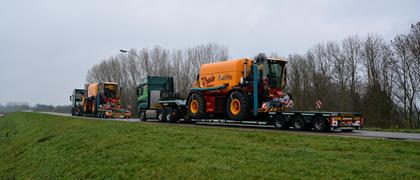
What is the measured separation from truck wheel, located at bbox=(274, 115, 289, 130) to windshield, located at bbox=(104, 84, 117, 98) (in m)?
24.7

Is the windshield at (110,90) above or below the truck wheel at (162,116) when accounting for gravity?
above

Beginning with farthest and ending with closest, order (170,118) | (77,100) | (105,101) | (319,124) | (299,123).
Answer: (77,100) < (105,101) < (170,118) < (299,123) < (319,124)

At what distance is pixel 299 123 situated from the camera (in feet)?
51.2

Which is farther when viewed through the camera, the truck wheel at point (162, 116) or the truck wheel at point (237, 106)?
the truck wheel at point (162, 116)

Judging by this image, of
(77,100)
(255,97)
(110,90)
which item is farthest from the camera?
(77,100)

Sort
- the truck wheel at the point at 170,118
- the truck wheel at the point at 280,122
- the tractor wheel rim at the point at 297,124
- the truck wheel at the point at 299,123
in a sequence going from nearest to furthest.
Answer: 1. the truck wheel at the point at 299,123
2. the tractor wheel rim at the point at 297,124
3. the truck wheel at the point at 280,122
4. the truck wheel at the point at 170,118

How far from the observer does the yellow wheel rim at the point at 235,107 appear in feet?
59.4

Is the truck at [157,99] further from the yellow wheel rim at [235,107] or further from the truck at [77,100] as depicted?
the truck at [77,100]


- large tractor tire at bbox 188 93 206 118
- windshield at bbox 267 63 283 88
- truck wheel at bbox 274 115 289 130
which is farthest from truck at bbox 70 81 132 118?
truck wheel at bbox 274 115 289 130

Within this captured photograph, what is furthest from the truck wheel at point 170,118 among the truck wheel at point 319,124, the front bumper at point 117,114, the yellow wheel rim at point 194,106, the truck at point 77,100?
the truck at point 77,100

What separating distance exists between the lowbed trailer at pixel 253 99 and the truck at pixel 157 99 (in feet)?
7.27

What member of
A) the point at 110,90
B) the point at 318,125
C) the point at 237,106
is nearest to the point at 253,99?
the point at 237,106

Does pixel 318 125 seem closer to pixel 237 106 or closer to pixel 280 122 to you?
pixel 280 122

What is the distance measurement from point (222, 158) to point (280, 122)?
292 inches
